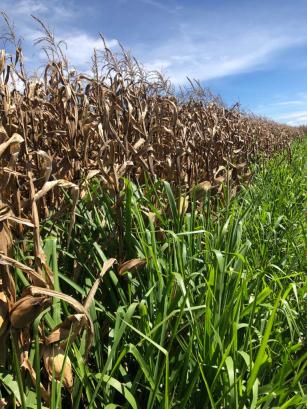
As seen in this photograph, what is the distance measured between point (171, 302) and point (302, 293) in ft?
3.56

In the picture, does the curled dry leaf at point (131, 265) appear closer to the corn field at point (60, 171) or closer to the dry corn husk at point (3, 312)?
the corn field at point (60, 171)

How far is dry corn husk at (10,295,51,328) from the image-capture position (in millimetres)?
1308

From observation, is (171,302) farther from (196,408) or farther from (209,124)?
(209,124)

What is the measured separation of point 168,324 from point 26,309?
0.71 meters

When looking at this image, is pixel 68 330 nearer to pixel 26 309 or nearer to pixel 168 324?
pixel 26 309

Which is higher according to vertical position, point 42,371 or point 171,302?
point 171,302

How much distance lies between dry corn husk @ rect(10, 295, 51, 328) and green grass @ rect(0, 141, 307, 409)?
82 millimetres

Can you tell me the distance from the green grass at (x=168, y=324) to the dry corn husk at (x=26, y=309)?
0.08 m

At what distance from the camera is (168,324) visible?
1857 millimetres

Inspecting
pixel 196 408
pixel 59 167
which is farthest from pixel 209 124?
pixel 196 408

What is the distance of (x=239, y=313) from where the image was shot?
198 centimetres

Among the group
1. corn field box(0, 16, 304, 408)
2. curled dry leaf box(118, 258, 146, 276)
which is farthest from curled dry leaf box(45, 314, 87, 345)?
curled dry leaf box(118, 258, 146, 276)

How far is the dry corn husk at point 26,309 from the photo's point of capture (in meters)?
1.31

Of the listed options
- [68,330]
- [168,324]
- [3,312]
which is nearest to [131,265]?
[168,324]
